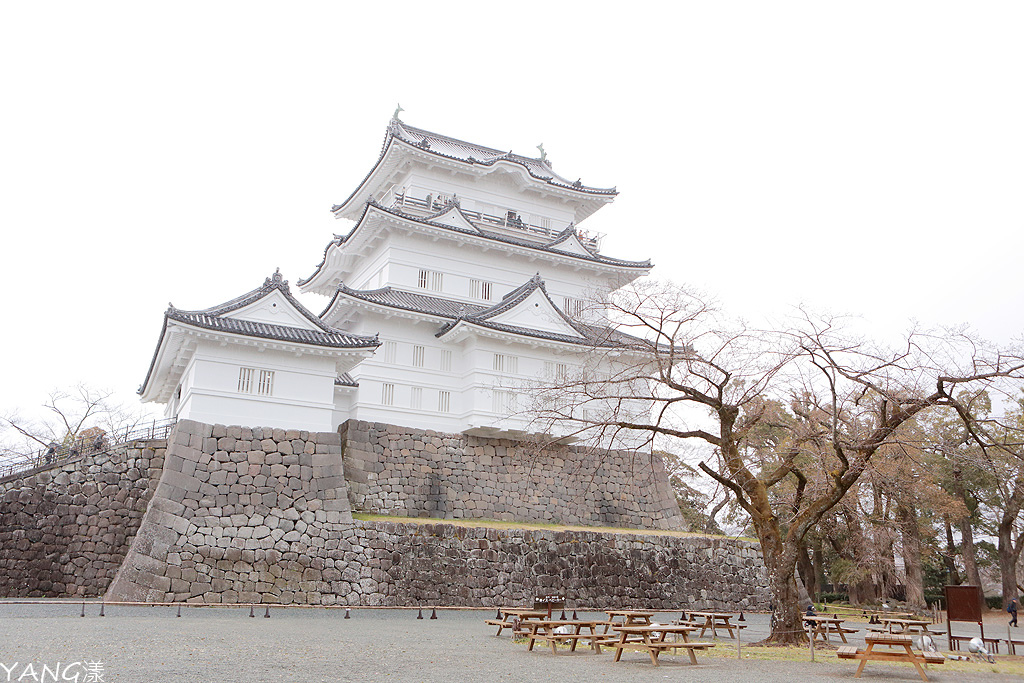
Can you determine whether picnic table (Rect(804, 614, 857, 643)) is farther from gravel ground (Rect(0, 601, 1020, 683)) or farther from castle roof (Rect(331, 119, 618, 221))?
castle roof (Rect(331, 119, 618, 221))

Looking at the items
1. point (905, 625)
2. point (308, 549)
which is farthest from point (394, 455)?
point (905, 625)

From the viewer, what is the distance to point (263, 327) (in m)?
18.2

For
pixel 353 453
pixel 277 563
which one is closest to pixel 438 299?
pixel 353 453

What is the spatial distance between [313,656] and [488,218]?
68.4 ft

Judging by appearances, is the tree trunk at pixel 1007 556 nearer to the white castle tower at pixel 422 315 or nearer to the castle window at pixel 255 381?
the white castle tower at pixel 422 315

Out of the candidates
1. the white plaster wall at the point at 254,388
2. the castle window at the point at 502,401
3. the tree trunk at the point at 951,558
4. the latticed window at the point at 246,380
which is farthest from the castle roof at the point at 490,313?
the tree trunk at the point at 951,558

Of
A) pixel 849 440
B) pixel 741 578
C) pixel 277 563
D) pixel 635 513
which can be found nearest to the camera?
pixel 849 440

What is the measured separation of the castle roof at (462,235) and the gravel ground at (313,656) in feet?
46.8

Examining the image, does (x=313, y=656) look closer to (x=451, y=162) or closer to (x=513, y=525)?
(x=513, y=525)

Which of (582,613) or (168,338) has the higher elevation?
(168,338)

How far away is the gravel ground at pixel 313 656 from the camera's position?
24.8ft

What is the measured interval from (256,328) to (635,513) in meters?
13.4

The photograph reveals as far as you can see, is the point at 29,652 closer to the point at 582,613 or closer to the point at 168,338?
the point at 168,338

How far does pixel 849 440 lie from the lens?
12.0m
